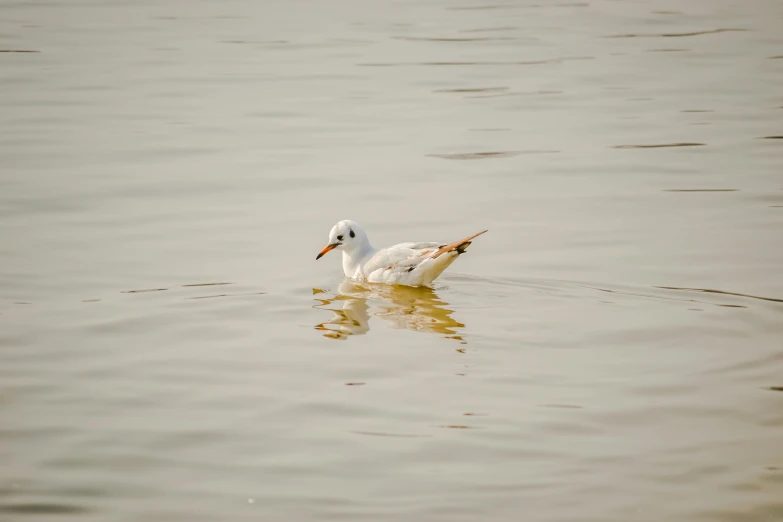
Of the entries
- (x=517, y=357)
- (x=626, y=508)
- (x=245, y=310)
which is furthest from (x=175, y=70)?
(x=626, y=508)

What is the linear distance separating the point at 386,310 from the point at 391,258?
0.79m

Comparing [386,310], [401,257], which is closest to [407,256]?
[401,257]

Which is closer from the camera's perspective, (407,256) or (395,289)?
(407,256)

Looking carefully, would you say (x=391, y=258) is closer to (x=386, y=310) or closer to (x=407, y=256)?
(x=407, y=256)

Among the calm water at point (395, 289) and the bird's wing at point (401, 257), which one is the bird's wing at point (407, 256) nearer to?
the bird's wing at point (401, 257)

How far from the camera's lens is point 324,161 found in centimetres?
1539

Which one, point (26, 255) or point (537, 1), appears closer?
point (26, 255)

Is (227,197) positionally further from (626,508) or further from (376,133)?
(626,508)

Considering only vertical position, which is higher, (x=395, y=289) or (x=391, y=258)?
(x=391, y=258)

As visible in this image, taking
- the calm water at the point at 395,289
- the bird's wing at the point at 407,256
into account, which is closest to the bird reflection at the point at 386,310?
the calm water at the point at 395,289

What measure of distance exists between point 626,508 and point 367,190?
8510 millimetres

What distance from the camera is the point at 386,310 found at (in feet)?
33.1

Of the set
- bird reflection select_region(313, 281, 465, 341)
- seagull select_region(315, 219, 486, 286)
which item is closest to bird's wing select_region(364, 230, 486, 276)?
seagull select_region(315, 219, 486, 286)

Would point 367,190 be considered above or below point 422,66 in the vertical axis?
below
